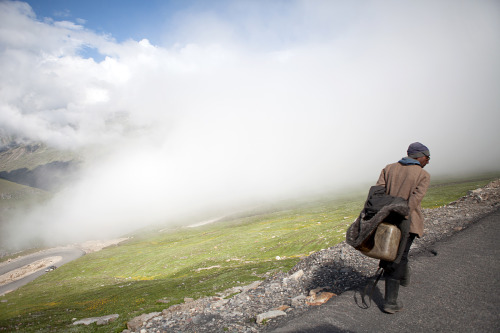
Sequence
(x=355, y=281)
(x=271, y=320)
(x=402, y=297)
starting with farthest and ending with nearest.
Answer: (x=355, y=281)
(x=271, y=320)
(x=402, y=297)

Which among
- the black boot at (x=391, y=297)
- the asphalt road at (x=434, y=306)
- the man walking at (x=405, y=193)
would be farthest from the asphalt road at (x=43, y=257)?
the man walking at (x=405, y=193)

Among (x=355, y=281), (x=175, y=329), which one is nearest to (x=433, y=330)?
(x=355, y=281)

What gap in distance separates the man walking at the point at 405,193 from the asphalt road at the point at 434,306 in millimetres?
624

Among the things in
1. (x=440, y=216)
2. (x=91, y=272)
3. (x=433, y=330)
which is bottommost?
(x=91, y=272)

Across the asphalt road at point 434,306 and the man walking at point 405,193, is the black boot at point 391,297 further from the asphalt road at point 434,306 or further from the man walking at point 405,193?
the asphalt road at point 434,306

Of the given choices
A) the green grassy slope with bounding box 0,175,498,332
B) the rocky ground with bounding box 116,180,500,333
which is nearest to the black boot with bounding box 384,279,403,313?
the rocky ground with bounding box 116,180,500,333

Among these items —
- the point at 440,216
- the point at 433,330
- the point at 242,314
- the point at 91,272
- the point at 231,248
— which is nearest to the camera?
the point at 433,330

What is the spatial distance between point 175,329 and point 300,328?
20.6 ft

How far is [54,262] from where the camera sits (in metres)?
136

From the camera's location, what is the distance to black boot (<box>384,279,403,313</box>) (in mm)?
7746

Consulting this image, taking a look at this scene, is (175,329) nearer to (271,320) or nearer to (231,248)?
(271,320)

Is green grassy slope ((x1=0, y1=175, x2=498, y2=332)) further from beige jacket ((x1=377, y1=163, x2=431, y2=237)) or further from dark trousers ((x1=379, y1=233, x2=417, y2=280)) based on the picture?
beige jacket ((x1=377, y1=163, x2=431, y2=237))

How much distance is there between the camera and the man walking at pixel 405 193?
7.55 metres

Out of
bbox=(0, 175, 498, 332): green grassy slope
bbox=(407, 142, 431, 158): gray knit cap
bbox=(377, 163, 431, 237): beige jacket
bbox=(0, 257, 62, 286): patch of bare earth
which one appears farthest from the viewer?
bbox=(0, 257, 62, 286): patch of bare earth
